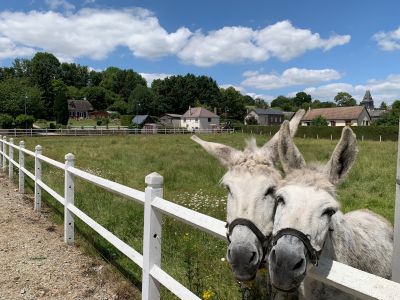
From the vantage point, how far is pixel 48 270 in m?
5.35

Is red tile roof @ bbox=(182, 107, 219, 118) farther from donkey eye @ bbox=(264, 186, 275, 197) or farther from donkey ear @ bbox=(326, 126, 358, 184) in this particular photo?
donkey ear @ bbox=(326, 126, 358, 184)

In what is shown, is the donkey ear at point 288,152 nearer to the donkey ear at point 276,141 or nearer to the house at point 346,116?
the donkey ear at point 276,141

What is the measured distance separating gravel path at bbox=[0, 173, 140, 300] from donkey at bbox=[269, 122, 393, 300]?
8.89ft

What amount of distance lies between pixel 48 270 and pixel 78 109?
126 m

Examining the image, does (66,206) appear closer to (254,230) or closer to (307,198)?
(254,230)

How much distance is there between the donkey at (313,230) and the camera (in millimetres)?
1913

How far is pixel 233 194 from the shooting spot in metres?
2.62

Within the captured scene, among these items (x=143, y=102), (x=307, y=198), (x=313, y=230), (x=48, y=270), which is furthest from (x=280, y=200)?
(x=143, y=102)

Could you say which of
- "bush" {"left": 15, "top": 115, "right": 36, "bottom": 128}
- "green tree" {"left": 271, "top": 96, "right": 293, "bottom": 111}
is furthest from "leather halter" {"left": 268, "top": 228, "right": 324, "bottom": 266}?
"green tree" {"left": 271, "top": 96, "right": 293, "bottom": 111}

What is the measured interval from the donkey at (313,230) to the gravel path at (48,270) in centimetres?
271

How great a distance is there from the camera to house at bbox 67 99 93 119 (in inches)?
4875

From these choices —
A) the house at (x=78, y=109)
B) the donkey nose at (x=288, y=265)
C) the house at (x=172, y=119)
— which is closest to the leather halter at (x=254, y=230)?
the donkey nose at (x=288, y=265)

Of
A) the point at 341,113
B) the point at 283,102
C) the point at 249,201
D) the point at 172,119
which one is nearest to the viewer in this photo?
the point at 249,201

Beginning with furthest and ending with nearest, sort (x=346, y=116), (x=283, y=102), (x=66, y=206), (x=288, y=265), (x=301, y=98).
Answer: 1. (x=283, y=102)
2. (x=301, y=98)
3. (x=346, y=116)
4. (x=66, y=206)
5. (x=288, y=265)
